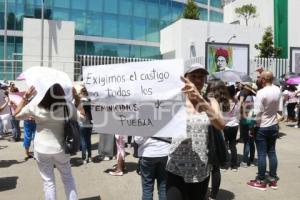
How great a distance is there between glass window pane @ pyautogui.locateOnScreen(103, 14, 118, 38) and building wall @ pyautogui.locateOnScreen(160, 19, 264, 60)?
1146cm

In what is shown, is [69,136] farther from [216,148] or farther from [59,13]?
[59,13]

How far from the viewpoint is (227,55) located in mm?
23078

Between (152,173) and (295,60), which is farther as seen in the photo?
(295,60)

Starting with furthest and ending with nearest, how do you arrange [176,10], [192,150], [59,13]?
[176,10]
[59,13]
[192,150]

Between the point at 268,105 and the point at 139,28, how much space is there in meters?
40.0

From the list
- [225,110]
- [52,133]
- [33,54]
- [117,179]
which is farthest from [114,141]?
[33,54]

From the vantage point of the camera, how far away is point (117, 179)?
8438mm

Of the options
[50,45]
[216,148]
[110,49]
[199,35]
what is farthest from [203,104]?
[110,49]

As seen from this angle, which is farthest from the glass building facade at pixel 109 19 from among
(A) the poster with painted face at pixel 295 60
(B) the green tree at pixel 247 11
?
(A) the poster with painted face at pixel 295 60

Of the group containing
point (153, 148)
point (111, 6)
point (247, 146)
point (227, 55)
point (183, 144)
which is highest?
point (111, 6)

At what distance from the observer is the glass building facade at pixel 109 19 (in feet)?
135

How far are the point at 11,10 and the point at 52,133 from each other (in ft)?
126

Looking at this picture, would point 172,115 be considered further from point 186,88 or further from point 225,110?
point 225,110

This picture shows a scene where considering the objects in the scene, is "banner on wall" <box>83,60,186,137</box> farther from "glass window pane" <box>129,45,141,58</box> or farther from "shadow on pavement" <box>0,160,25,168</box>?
"glass window pane" <box>129,45,141,58</box>
